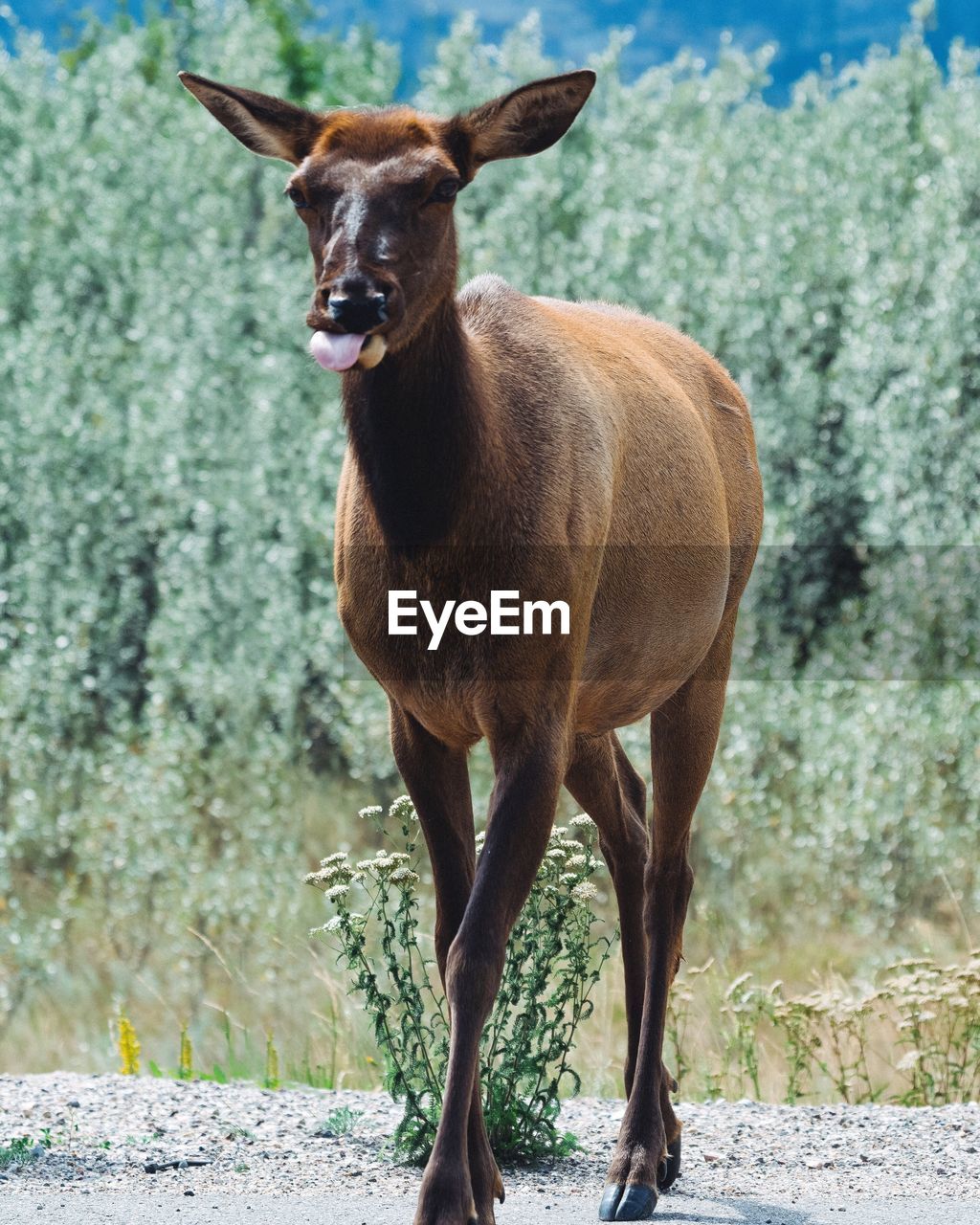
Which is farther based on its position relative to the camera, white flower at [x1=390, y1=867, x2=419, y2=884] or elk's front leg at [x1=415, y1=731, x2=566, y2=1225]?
white flower at [x1=390, y1=867, x2=419, y2=884]

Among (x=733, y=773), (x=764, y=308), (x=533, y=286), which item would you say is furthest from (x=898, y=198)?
(x=733, y=773)

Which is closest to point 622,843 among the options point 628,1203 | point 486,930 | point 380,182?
point 628,1203

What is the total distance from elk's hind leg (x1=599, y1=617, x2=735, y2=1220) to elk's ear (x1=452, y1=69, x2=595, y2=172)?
185cm

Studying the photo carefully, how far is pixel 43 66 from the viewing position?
18.3 meters

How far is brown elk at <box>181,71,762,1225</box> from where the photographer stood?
3615 millimetres

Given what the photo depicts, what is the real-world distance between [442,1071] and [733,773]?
240 inches

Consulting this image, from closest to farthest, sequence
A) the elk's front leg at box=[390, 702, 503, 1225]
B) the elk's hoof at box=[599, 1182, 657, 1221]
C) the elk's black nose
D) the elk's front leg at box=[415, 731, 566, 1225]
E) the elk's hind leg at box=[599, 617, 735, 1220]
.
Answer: the elk's black nose
the elk's front leg at box=[415, 731, 566, 1225]
the elk's front leg at box=[390, 702, 503, 1225]
the elk's hoof at box=[599, 1182, 657, 1221]
the elk's hind leg at box=[599, 617, 735, 1220]

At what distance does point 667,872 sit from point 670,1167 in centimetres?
87

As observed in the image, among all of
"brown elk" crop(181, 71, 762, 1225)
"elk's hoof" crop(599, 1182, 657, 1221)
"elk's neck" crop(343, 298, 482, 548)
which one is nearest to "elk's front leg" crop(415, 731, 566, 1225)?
"brown elk" crop(181, 71, 762, 1225)

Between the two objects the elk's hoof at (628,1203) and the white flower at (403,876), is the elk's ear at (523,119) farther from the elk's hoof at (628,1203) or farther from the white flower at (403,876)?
the elk's hoof at (628,1203)

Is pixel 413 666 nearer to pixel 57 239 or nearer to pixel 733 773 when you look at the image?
pixel 733 773

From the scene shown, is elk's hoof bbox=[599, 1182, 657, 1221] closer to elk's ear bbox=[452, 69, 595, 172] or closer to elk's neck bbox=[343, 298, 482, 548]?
elk's neck bbox=[343, 298, 482, 548]

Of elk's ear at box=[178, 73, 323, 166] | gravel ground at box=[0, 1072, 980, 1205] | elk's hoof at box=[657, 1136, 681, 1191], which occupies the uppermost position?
elk's ear at box=[178, 73, 323, 166]

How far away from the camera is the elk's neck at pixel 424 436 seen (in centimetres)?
388
